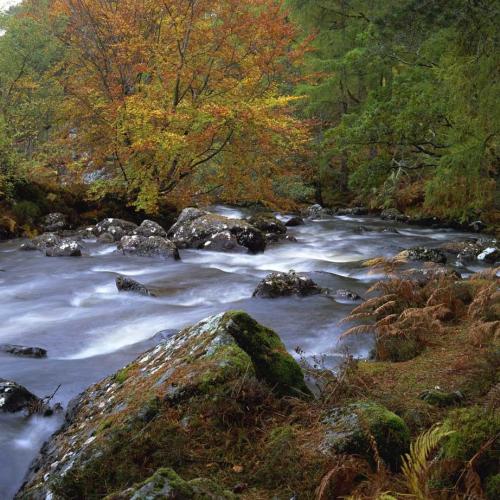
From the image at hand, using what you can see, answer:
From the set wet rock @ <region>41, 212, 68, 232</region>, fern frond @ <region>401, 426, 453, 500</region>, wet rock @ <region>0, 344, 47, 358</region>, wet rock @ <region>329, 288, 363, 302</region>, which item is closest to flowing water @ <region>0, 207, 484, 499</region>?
wet rock @ <region>0, 344, 47, 358</region>

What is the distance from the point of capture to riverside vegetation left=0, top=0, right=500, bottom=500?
3.08 m

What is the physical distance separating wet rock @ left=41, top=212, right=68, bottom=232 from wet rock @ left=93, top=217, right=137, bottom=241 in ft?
4.00

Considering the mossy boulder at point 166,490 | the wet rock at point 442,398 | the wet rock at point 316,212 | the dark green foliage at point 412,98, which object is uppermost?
the dark green foliage at point 412,98

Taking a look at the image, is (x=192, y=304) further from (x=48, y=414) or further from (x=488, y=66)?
(x=488, y=66)

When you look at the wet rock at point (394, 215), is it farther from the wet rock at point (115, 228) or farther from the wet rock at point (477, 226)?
the wet rock at point (115, 228)

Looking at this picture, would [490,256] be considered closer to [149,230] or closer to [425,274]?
[425,274]

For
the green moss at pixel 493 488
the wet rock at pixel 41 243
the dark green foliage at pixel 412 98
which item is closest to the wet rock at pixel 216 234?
the wet rock at pixel 41 243

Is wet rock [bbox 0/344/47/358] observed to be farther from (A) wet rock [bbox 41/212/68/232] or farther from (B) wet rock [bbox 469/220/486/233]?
(B) wet rock [bbox 469/220/486/233]

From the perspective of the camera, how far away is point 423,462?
273cm

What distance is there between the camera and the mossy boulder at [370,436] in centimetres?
305

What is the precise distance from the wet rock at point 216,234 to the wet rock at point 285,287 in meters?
5.39

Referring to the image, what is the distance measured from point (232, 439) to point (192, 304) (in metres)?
6.12

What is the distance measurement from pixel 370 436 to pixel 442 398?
1122mm

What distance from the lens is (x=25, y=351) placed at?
21.0 feet
